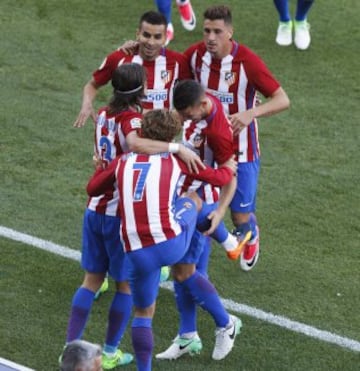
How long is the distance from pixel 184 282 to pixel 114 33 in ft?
21.8

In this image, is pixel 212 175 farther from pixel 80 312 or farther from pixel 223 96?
pixel 223 96

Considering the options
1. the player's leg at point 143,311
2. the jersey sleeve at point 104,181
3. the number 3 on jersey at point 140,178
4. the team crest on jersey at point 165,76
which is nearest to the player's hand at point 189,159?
the number 3 on jersey at point 140,178

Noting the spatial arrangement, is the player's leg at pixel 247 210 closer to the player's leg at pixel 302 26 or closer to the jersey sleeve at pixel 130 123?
the jersey sleeve at pixel 130 123

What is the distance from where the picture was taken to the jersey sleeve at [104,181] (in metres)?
5.48

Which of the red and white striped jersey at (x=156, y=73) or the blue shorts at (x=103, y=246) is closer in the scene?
the blue shorts at (x=103, y=246)

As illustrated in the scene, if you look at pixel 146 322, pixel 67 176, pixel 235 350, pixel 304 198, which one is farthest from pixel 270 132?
pixel 146 322

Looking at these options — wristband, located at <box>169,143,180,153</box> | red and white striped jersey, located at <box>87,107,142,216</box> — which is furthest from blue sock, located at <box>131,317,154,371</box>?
wristband, located at <box>169,143,180,153</box>

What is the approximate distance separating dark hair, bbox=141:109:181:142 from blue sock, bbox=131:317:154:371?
103 centimetres

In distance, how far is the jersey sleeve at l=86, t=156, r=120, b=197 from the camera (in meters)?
5.48

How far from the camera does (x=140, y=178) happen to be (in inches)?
208

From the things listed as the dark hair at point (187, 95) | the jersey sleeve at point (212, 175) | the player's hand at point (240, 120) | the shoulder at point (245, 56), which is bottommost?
the player's hand at point (240, 120)

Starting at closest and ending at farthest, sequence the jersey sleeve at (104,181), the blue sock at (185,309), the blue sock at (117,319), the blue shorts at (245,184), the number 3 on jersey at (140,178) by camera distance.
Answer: the number 3 on jersey at (140,178) → the jersey sleeve at (104,181) → the blue sock at (117,319) → the blue sock at (185,309) → the blue shorts at (245,184)

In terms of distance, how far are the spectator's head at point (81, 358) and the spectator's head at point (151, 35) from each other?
2896 millimetres

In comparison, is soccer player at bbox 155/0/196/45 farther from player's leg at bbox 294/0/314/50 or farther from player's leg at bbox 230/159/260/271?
player's leg at bbox 230/159/260/271
